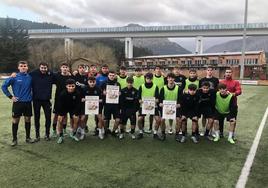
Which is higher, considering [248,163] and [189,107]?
[189,107]

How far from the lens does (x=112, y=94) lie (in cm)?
881

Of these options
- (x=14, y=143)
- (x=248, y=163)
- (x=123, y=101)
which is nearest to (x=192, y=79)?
(x=123, y=101)

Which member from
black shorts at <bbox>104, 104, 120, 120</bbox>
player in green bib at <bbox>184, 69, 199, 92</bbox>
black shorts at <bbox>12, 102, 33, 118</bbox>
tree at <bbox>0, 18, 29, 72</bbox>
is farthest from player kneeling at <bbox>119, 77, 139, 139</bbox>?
tree at <bbox>0, 18, 29, 72</bbox>

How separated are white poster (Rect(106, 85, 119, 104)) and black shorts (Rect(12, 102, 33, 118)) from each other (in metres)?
1.94

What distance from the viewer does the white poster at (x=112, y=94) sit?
8789mm

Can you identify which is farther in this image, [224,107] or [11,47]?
[11,47]

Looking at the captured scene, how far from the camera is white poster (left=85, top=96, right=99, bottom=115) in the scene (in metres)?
8.59

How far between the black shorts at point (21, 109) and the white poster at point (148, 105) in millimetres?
2792

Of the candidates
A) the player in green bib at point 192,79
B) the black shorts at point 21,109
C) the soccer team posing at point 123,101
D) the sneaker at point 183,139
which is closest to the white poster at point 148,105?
the soccer team posing at point 123,101

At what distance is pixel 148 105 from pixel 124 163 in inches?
95.6

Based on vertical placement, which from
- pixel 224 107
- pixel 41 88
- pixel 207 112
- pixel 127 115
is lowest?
pixel 127 115

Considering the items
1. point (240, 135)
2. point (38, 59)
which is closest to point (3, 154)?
point (240, 135)

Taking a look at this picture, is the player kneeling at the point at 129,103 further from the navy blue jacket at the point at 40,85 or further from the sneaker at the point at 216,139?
the sneaker at the point at 216,139

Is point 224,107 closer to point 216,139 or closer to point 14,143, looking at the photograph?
point 216,139
